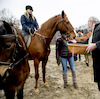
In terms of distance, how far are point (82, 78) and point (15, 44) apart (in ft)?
11.8

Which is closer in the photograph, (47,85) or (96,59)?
(96,59)

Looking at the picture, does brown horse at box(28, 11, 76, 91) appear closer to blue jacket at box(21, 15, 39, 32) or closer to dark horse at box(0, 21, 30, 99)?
blue jacket at box(21, 15, 39, 32)

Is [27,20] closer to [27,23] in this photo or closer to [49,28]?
[27,23]

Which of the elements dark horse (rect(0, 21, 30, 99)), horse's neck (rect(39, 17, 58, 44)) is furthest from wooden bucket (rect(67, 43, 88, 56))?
horse's neck (rect(39, 17, 58, 44))

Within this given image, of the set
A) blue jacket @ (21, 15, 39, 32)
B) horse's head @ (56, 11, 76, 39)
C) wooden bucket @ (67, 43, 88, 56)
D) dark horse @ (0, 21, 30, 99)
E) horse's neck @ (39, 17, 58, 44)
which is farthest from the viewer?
blue jacket @ (21, 15, 39, 32)

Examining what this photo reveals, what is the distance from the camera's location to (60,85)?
11.7ft

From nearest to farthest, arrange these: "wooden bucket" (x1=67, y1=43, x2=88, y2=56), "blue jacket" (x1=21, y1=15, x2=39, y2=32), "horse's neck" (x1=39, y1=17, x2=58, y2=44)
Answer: "wooden bucket" (x1=67, y1=43, x2=88, y2=56) → "horse's neck" (x1=39, y1=17, x2=58, y2=44) → "blue jacket" (x1=21, y1=15, x2=39, y2=32)

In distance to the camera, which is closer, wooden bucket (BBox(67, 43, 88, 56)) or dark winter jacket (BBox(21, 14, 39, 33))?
wooden bucket (BBox(67, 43, 88, 56))

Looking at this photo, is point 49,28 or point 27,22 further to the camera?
point 27,22

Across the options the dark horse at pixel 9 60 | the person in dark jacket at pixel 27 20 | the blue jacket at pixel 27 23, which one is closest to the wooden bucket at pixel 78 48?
the dark horse at pixel 9 60

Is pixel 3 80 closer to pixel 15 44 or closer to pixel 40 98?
pixel 15 44

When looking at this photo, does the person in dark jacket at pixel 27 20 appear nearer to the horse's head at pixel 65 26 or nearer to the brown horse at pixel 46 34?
the brown horse at pixel 46 34

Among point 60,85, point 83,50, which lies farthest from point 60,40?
point 60,85

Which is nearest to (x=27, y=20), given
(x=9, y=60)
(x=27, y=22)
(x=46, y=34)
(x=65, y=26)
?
(x=27, y=22)
